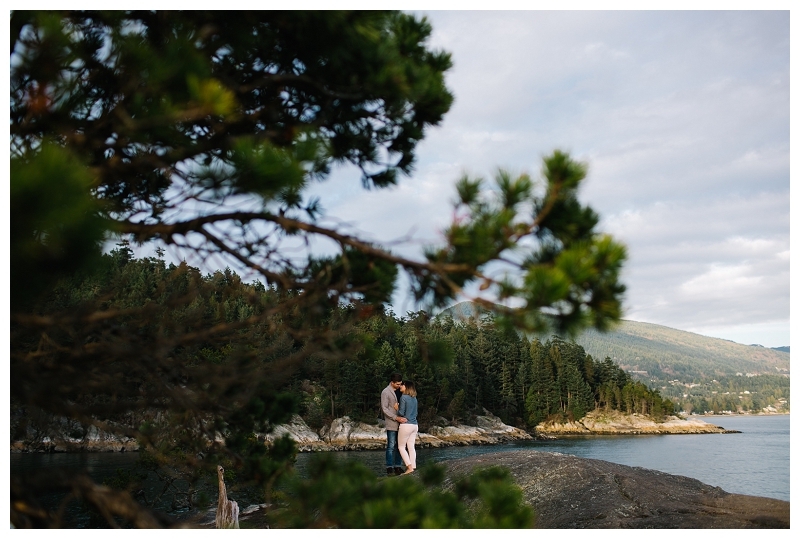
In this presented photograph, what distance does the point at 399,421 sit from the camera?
7977 mm

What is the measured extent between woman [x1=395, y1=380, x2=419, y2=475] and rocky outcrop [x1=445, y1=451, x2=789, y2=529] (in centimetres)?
92

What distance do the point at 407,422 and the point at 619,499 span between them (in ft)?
10.4

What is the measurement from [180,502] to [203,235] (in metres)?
15.0

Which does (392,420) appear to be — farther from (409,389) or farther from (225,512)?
(225,512)

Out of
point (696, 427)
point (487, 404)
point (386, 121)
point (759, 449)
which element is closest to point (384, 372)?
point (487, 404)

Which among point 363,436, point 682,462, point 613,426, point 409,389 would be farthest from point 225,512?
point 613,426

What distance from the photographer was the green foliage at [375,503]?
2.36 m

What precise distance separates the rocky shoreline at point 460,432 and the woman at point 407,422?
28.1 m

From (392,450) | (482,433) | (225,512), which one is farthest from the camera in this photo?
(482,433)

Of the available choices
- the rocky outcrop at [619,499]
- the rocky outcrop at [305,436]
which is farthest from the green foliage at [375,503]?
the rocky outcrop at [305,436]

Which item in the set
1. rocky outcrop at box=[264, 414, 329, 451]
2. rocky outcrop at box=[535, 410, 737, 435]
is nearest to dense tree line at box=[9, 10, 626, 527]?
rocky outcrop at box=[264, 414, 329, 451]

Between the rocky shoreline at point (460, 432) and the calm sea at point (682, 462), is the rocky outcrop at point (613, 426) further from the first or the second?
the calm sea at point (682, 462)
